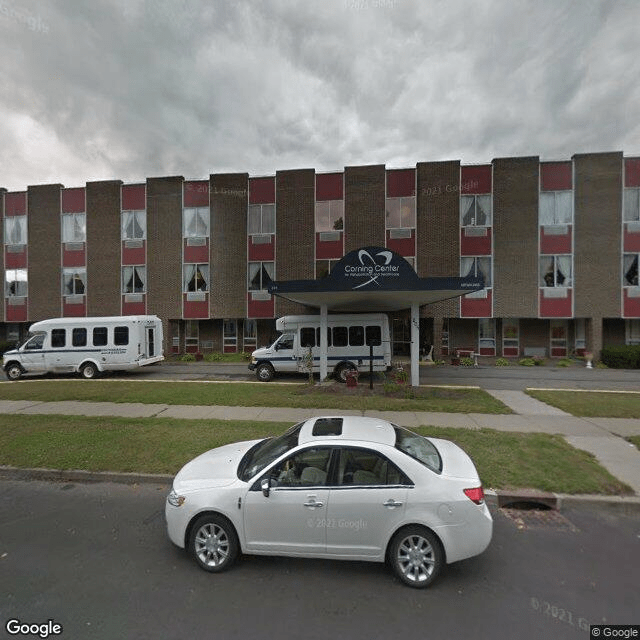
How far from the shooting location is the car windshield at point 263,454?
373 cm

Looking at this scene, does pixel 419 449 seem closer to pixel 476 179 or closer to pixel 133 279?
pixel 476 179

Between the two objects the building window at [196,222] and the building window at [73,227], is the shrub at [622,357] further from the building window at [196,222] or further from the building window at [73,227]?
the building window at [73,227]

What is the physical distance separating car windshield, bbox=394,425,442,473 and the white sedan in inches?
0.7

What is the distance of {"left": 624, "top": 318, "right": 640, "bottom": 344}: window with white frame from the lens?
21031 millimetres

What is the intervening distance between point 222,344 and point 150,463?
1859 centimetres

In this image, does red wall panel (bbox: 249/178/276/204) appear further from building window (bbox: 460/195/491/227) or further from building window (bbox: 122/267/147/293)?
building window (bbox: 460/195/491/227)

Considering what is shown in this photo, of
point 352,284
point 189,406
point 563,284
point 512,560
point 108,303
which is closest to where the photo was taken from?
point 512,560

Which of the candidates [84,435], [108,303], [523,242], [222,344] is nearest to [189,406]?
[84,435]

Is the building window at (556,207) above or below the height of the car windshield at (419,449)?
above

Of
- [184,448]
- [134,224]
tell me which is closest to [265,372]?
[184,448]

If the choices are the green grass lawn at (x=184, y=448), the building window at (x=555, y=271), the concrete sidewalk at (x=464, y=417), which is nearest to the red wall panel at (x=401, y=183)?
the building window at (x=555, y=271)

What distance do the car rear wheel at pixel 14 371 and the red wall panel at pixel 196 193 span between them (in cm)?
1333

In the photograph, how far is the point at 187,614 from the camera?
9.69 ft

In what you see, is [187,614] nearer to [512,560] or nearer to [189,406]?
[512,560]
